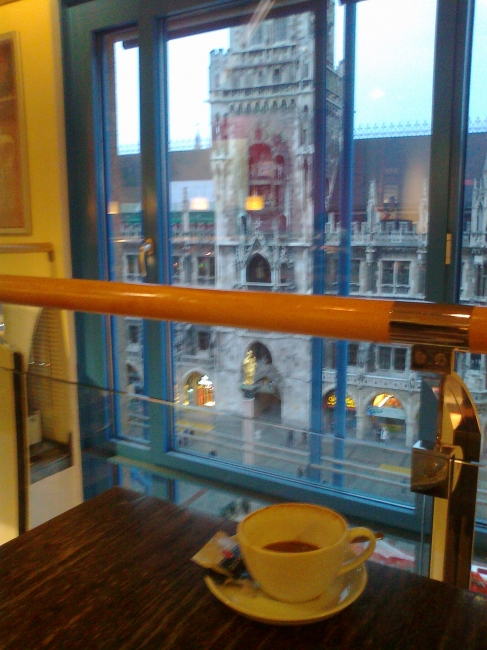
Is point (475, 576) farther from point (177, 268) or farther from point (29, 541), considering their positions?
point (177, 268)

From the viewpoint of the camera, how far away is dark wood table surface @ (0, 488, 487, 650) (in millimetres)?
475

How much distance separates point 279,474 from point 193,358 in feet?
5.57

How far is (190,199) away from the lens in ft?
7.86

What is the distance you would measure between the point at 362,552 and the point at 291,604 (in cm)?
8

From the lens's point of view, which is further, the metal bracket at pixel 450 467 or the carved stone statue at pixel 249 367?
the carved stone statue at pixel 249 367

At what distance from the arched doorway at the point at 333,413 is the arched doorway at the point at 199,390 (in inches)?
20.2

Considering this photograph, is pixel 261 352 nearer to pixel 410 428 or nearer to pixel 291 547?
pixel 410 428

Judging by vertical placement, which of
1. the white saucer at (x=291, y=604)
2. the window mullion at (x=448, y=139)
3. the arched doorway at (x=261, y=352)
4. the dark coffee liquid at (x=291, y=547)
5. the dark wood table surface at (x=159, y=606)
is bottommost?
the arched doorway at (x=261, y=352)

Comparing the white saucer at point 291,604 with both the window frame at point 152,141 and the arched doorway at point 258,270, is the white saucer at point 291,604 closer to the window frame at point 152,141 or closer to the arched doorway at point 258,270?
the window frame at point 152,141

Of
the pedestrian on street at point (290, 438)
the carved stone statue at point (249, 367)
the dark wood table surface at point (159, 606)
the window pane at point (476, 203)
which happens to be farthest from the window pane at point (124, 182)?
the dark wood table surface at point (159, 606)

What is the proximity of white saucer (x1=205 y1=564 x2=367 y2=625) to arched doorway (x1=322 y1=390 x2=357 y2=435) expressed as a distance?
1.68 m

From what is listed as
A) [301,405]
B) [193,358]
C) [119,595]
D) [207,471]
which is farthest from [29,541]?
[193,358]

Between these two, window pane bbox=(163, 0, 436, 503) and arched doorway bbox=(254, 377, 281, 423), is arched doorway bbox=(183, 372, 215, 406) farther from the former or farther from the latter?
arched doorway bbox=(254, 377, 281, 423)

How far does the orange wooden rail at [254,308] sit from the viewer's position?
0.59 metres
